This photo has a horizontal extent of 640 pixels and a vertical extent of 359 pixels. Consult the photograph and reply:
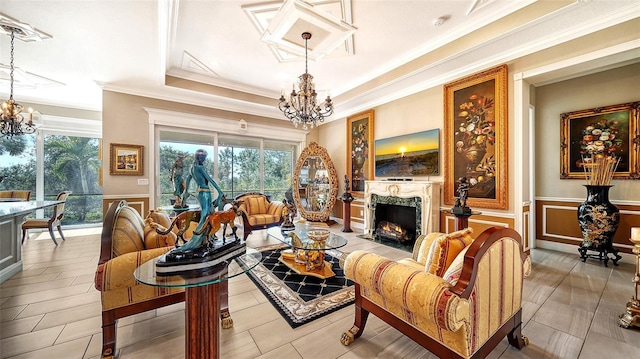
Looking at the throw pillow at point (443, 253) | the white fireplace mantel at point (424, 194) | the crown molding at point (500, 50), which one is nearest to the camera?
the throw pillow at point (443, 253)

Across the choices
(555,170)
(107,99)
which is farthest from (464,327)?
(107,99)

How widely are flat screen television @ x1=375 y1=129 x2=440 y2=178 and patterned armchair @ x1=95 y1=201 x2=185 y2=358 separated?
3.92m

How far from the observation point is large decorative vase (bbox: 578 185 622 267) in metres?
2.97

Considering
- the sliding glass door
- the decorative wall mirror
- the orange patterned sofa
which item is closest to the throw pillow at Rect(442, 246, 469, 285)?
the decorative wall mirror

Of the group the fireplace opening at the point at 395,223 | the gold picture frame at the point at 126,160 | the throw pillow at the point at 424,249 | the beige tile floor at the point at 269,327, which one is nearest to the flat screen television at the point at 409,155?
the fireplace opening at the point at 395,223

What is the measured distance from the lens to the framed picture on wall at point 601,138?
3029mm

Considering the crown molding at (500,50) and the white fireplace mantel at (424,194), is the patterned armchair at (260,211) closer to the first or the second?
the white fireplace mantel at (424,194)

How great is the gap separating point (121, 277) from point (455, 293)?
1.99m

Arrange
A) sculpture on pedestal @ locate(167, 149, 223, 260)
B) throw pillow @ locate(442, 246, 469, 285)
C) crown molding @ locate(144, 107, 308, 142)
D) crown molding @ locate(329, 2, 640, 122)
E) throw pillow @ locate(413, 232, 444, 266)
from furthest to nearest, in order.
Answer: crown molding @ locate(144, 107, 308, 142) → crown molding @ locate(329, 2, 640, 122) → throw pillow @ locate(413, 232, 444, 266) → sculpture on pedestal @ locate(167, 149, 223, 260) → throw pillow @ locate(442, 246, 469, 285)

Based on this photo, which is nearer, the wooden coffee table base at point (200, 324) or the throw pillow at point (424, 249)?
the wooden coffee table base at point (200, 324)

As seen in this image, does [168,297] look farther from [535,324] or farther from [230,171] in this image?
[230,171]

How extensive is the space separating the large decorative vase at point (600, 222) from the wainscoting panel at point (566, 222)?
0.24m

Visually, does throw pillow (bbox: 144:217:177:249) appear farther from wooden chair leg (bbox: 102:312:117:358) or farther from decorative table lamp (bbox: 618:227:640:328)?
decorative table lamp (bbox: 618:227:640:328)

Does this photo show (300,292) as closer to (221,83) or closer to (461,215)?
(461,215)
